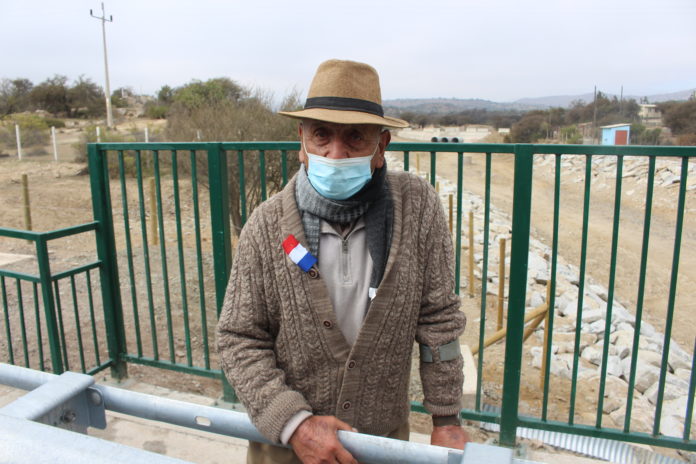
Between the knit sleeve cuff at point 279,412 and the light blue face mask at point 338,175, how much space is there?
0.60 m

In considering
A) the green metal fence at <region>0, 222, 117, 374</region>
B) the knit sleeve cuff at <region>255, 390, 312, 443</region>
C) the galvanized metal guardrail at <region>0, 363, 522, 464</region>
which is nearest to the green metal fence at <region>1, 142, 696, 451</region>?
the green metal fence at <region>0, 222, 117, 374</region>

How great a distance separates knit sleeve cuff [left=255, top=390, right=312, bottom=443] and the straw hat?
79 centimetres

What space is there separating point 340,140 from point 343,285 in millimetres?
429

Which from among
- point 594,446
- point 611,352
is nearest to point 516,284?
point 594,446

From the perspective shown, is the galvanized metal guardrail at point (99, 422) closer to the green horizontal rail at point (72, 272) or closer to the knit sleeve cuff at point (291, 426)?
the knit sleeve cuff at point (291, 426)

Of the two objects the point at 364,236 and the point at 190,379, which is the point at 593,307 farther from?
the point at 364,236

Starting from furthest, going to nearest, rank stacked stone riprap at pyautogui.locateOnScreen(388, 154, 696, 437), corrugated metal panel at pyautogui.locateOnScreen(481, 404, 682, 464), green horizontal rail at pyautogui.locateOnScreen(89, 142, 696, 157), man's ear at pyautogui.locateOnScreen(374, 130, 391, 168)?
stacked stone riprap at pyautogui.locateOnScreen(388, 154, 696, 437)
corrugated metal panel at pyautogui.locateOnScreen(481, 404, 682, 464)
green horizontal rail at pyautogui.locateOnScreen(89, 142, 696, 157)
man's ear at pyautogui.locateOnScreen(374, 130, 391, 168)

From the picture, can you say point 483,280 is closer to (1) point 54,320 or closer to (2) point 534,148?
(2) point 534,148

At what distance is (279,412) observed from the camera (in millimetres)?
1532

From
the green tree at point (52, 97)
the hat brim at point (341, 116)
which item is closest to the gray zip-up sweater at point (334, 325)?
the hat brim at point (341, 116)

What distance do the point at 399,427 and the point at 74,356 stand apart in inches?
178

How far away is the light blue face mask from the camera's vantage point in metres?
1.65

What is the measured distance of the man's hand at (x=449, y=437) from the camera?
5.69ft

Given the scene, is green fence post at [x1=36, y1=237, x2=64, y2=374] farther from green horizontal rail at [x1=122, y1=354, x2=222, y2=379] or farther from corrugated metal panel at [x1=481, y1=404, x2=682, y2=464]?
corrugated metal panel at [x1=481, y1=404, x2=682, y2=464]
